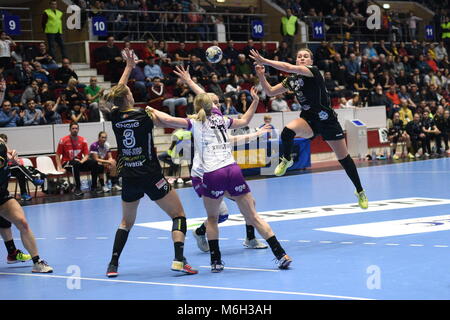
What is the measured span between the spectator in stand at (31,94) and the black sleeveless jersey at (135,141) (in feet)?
39.4

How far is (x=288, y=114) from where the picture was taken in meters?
22.6

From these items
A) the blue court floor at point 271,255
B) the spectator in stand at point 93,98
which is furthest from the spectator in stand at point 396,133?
the spectator in stand at point 93,98

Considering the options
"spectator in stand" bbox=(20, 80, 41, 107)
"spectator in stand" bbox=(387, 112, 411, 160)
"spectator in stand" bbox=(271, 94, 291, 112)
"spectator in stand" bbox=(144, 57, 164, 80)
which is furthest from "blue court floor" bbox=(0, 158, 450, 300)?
"spectator in stand" bbox=(387, 112, 411, 160)

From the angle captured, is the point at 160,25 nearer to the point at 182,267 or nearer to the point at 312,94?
the point at 312,94

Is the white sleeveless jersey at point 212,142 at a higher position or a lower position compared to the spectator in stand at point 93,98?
lower

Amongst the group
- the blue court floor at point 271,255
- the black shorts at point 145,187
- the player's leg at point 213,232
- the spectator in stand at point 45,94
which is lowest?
the blue court floor at point 271,255

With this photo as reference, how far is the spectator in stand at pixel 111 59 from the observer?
22516mm

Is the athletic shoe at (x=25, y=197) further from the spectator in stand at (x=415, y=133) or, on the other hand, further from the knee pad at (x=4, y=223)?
the spectator in stand at (x=415, y=133)

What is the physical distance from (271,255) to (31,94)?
39.9 ft

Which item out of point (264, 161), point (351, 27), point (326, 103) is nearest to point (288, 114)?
point (264, 161)

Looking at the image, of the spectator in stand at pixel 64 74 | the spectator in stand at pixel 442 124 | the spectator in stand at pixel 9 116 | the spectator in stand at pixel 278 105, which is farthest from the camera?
the spectator in stand at pixel 442 124

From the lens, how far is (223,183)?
24.8 feet

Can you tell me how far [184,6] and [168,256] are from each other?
19245 millimetres

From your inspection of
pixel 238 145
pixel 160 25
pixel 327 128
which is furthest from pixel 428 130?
pixel 327 128
